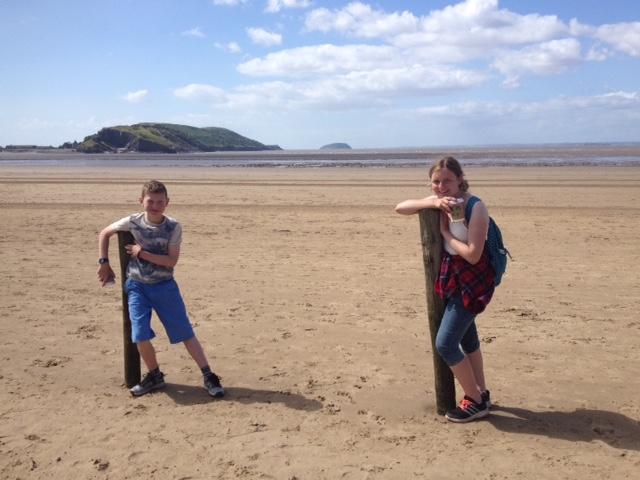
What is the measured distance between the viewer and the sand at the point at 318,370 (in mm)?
4129

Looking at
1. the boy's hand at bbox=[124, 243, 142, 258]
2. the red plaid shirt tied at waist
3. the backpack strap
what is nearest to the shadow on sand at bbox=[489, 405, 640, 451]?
the red plaid shirt tied at waist

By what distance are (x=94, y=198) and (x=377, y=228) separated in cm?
1177

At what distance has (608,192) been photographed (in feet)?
73.0

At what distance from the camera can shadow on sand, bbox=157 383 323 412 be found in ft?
16.4

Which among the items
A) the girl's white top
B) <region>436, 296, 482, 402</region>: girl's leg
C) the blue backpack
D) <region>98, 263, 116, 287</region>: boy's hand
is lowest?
<region>436, 296, 482, 402</region>: girl's leg

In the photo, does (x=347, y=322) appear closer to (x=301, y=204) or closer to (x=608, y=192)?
(x=301, y=204)

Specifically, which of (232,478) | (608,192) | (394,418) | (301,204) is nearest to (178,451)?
(232,478)

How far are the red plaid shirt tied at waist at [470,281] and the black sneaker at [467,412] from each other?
2.73 feet

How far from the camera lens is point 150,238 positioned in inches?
197

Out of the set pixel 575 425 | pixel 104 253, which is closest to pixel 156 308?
pixel 104 253

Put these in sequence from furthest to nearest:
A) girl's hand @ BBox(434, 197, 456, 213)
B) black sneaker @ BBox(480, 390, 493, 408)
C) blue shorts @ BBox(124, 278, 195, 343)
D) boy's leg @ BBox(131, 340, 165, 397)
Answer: boy's leg @ BBox(131, 340, 165, 397), blue shorts @ BBox(124, 278, 195, 343), black sneaker @ BBox(480, 390, 493, 408), girl's hand @ BBox(434, 197, 456, 213)

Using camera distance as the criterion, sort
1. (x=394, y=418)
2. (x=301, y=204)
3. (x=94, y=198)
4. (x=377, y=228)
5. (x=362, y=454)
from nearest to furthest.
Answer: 1. (x=362, y=454)
2. (x=394, y=418)
3. (x=377, y=228)
4. (x=301, y=204)
5. (x=94, y=198)

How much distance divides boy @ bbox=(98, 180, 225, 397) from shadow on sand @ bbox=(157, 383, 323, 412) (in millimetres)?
111

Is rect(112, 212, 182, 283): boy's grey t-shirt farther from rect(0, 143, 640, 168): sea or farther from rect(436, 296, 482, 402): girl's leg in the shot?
rect(0, 143, 640, 168): sea
